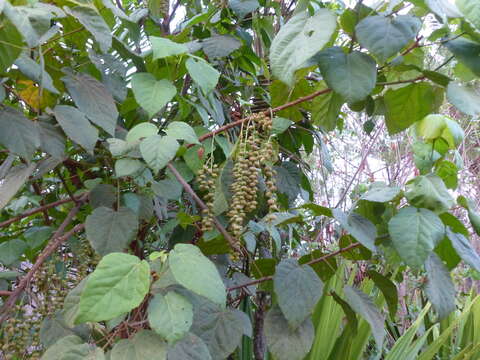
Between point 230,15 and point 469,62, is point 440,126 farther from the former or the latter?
point 230,15

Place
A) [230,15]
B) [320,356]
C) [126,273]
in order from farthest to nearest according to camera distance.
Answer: [320,356]
[230,15]
[126,273]

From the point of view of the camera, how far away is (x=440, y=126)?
86cm

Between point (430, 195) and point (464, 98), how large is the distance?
159mm

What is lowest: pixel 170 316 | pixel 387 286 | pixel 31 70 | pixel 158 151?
pixel 387 286

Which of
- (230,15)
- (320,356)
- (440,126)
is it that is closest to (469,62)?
(440,126)

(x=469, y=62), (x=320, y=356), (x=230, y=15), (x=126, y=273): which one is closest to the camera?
(x=126, y=273)

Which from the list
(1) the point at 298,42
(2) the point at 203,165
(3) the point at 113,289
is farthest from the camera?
(2) the point at 203,165

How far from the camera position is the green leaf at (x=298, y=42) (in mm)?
660

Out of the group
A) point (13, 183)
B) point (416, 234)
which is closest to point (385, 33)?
point (416, 234)

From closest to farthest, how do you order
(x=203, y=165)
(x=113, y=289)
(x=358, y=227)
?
(x=113, y=289) → (x=358, y=227) → (x=203, y=165)

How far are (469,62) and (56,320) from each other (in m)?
0.77

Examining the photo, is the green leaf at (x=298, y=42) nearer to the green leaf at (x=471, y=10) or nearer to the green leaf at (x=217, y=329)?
the green leaf at (x=471, y=10)

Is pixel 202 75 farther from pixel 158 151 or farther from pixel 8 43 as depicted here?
pixel 8 43

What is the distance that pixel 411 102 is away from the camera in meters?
0.88
